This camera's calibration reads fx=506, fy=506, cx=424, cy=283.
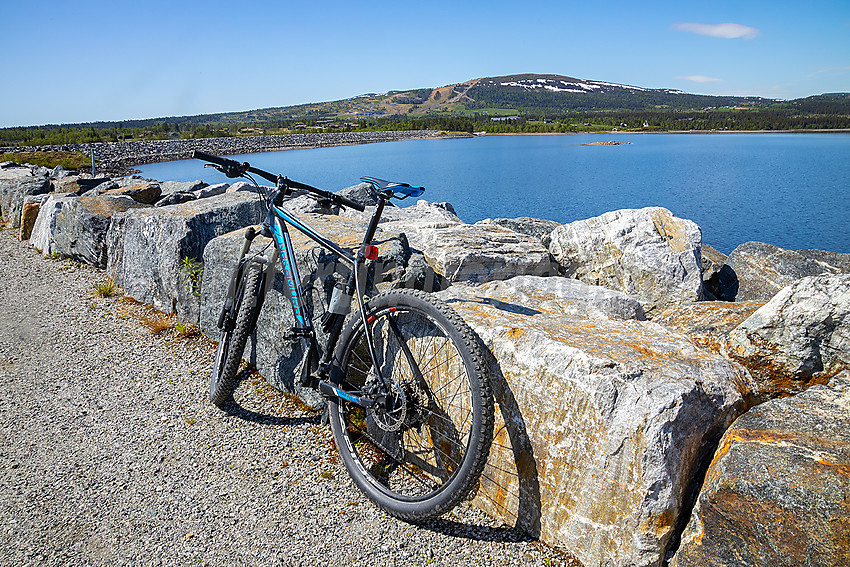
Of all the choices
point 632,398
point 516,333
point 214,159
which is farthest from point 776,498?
point 214,159

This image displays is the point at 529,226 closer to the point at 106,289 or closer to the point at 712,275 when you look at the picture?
the point at 712,275

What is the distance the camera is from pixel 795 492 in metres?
2.38

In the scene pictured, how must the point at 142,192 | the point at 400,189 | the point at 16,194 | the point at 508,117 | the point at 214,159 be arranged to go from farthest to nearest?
the point at 508,117 → the point at 16,194 → the point at 142,192 → the point at 214,159 → the point at 400,189

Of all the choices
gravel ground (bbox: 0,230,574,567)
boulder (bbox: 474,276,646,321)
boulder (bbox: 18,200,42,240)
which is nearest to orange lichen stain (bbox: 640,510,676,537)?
gravel ground (bbox: 0,230,574,567)

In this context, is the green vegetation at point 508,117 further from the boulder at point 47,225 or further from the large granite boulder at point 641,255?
the large granite boulder at point 641,255

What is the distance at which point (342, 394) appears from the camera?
3738mm

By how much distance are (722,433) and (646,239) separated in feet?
14.5

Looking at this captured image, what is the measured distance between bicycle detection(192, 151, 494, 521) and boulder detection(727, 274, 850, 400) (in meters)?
1.97

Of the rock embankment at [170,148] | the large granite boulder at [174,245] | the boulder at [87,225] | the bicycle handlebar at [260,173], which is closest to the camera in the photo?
the bicycle handlebar at [260,173]

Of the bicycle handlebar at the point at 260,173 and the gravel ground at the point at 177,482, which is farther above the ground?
the bicycle handlebar at the point at 260,173

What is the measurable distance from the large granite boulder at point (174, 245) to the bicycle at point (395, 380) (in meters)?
2.90

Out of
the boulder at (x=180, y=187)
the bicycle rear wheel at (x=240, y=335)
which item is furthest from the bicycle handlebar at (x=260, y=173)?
the boulder at (x=180, y=187)

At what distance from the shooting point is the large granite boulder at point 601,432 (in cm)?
269

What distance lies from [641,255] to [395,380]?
455 cm
